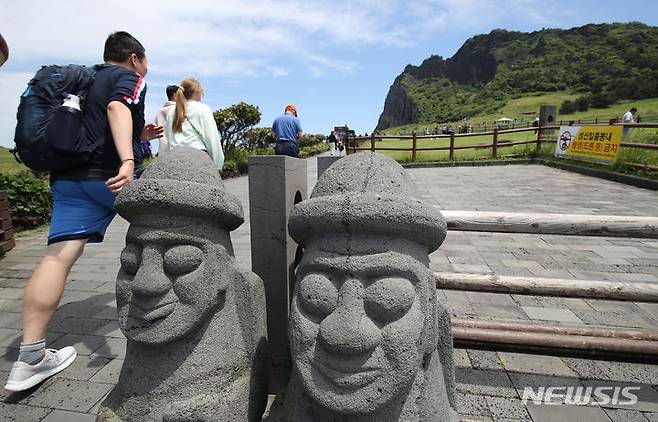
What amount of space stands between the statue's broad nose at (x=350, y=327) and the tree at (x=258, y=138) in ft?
58.0

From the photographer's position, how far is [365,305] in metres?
1.36

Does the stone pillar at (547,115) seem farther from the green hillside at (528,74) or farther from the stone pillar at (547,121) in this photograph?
the green hillside at (528,74)

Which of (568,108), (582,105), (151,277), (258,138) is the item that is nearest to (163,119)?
(151,277)

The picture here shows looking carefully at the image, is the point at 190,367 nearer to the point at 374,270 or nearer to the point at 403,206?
the point at 374,270

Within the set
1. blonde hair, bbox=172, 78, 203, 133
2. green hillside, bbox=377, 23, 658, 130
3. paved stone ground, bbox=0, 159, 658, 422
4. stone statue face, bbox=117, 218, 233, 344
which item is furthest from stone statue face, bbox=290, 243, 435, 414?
green hillside, bbox=377, 23, 658, 130

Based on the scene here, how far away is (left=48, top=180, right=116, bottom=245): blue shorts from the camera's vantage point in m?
2.21

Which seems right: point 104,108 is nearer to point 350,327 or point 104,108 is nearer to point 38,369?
point 38,369

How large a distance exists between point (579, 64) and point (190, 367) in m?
103

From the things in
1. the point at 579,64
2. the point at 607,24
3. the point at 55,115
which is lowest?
the point at 55,115

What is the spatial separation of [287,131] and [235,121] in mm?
11428

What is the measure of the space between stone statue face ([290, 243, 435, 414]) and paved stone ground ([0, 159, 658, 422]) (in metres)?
1.25

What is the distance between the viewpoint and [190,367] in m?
1.63

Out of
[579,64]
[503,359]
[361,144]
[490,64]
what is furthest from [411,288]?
[490,64]

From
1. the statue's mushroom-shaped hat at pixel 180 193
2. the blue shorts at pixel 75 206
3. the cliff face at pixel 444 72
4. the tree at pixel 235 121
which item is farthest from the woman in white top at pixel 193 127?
the cliff face at pixel 444 72
